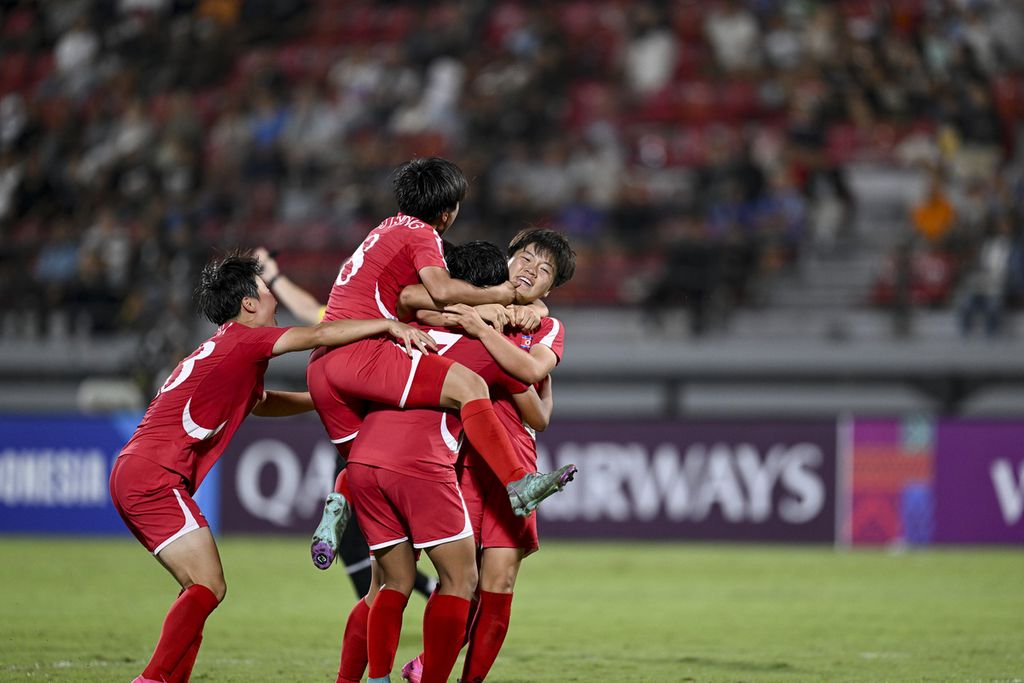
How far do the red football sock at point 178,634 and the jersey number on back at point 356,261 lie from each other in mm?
1367

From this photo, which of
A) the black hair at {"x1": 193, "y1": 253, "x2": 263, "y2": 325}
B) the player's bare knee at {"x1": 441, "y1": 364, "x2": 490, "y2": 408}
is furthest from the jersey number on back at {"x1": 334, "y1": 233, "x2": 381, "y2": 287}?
the player's bare knee at {"x1": 441, "y1": 364, "x2": 490, "y2": 408}

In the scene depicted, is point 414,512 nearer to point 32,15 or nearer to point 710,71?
point 710,71

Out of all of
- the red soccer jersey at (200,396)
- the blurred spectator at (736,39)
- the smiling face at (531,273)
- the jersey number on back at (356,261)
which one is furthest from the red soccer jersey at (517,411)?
the blurred spectator at (736,39)

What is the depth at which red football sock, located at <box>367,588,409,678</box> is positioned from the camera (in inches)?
218

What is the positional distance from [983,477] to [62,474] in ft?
30.1

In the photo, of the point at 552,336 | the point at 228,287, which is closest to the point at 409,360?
the point at 552,336

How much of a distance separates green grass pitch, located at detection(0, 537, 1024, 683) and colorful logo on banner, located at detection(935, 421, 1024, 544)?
0.27m

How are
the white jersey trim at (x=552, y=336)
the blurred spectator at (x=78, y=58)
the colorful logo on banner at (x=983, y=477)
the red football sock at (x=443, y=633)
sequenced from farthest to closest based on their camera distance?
the blurred spectator at (x=78, y=58)
the colorful logo on banner at (x=983, y=477)
the white jersey trim at (x=552, y=336)
the red football sock at (x=443, y=633)

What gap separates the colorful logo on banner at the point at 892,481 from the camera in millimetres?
13758

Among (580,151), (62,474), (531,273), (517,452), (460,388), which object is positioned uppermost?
(580,151)

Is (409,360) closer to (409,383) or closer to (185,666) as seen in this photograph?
(409,383)

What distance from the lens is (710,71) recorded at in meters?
18.4

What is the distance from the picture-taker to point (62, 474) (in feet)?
48.8

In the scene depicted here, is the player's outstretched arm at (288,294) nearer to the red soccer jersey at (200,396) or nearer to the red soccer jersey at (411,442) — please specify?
the red soccer jersey at (200,396)
